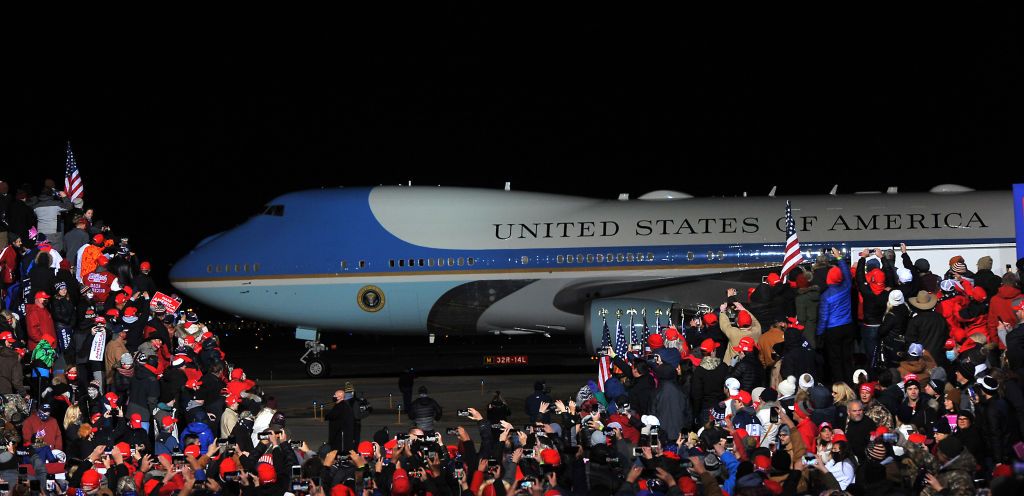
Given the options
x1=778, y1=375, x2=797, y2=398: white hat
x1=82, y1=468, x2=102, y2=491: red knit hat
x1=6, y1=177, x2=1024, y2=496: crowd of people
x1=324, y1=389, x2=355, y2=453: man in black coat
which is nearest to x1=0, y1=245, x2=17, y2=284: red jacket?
x1=6, y1=177, x2=1024, y2=496: crowd of people

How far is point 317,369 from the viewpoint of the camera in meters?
29.3

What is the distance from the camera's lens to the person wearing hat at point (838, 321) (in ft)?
48.1

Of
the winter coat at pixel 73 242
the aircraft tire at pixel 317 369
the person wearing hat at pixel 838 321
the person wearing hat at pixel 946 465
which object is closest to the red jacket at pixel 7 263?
the winter coat at pixel 73 242

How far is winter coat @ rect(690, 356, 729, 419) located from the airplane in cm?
1088

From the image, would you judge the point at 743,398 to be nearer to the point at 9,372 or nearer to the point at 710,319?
the point at 710,319

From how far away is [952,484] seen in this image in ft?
28.3

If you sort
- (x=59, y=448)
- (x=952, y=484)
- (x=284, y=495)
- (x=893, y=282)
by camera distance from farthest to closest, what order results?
(x=893, y=282), (x=59, y=448), (x=284, y=495), (x=952, y=484)

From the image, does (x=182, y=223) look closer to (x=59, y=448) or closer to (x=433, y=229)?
(x=433, y=229)

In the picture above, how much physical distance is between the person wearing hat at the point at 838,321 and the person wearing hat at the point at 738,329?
3.16 feet

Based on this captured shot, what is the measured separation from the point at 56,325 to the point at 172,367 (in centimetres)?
201

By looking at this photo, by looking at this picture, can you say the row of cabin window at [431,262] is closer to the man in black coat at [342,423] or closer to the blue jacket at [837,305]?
the man in black coat at [342,423]

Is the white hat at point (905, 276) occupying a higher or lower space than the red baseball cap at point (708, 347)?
higher

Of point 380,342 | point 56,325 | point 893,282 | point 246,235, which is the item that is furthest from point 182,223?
point 893,282

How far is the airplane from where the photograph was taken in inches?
1030
